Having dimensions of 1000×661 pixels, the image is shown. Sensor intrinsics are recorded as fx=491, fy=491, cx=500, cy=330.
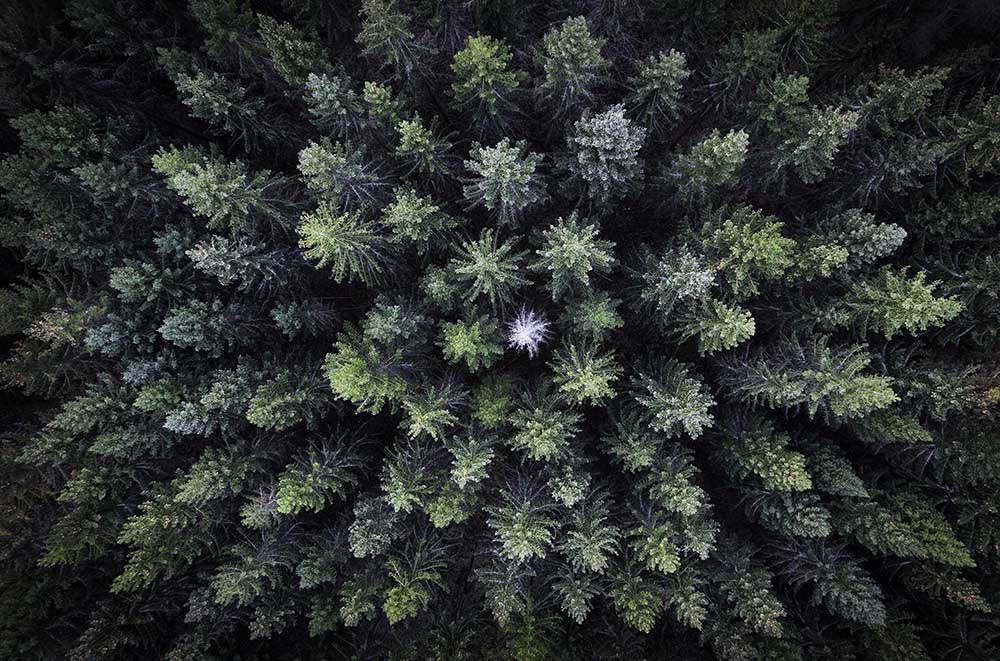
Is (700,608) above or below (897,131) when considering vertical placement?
below

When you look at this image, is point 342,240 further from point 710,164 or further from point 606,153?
point 710,164

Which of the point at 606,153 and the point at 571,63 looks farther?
the point at 606,153

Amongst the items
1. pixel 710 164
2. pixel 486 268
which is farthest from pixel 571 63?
pixel 486 268

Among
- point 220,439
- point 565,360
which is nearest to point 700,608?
point 565,360

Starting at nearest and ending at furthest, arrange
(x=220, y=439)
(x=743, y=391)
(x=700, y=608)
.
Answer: (x=700, y=608) → (x=743, y=391) → (x=220, y=439)

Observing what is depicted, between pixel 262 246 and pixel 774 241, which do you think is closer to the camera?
pixel 774 241

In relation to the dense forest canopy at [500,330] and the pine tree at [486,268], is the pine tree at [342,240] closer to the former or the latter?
the dense forest canopy at [500,330]

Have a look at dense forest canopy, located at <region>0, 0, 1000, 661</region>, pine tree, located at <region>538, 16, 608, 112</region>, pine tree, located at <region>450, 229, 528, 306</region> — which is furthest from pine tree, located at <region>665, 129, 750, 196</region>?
pine tree, located at <region>450, 229, 528, 306</region>

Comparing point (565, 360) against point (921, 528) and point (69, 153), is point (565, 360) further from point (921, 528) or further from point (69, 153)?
point (69, 153)

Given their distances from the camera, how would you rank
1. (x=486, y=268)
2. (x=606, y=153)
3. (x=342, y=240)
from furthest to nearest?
1. (x=606, y=153)
2. (x=486, y=268)
3. (x=342, y=240)
